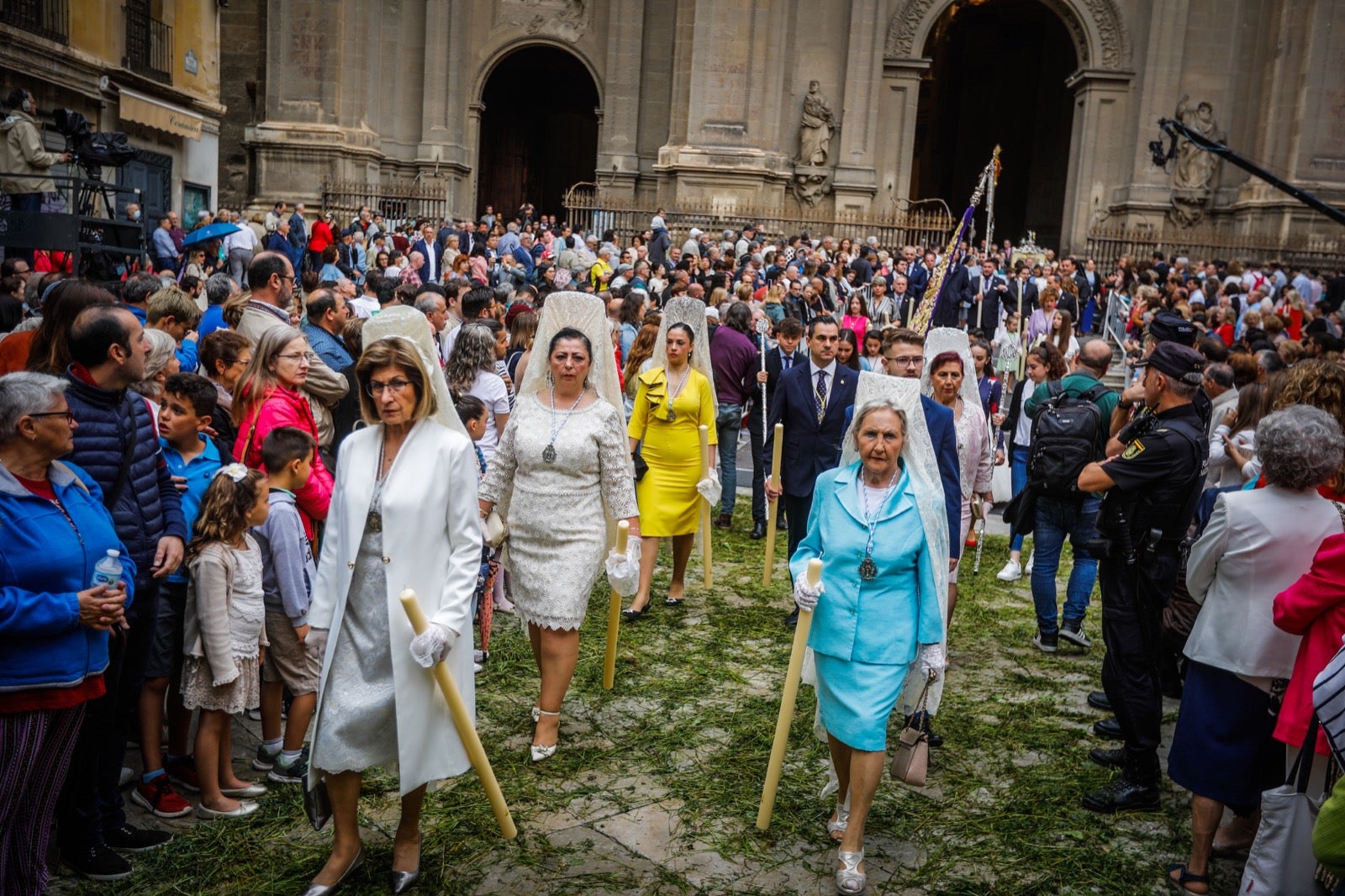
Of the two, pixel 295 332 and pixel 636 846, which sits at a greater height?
pixel 295 332

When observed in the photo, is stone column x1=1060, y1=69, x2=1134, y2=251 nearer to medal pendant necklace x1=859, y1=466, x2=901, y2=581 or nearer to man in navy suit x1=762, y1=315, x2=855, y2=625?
man in navy suit x1=762, y1=315, x2=855, y2=625

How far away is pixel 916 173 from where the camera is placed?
141 ft

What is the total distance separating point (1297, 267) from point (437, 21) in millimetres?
22731

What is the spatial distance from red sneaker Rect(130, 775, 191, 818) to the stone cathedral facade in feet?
80.8

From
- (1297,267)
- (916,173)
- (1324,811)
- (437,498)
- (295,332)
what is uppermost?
(916,173)

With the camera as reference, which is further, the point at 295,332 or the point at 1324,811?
the point at 295,332

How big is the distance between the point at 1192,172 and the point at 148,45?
25010 mm

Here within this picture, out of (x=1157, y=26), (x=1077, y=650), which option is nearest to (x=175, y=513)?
(x=1077, y=650)

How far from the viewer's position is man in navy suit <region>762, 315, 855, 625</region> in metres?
7.86

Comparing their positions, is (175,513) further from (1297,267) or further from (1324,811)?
(1297,267)

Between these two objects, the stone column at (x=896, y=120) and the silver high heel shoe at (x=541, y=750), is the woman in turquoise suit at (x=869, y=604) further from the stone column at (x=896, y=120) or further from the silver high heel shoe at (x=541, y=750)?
the stone column at (x=896, y=120)

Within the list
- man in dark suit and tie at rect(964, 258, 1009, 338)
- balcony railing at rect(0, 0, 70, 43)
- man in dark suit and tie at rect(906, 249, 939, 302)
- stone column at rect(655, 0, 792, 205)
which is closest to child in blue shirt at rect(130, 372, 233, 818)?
balcony railing at rect(0, 0, 70, 43)

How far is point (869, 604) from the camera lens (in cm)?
458

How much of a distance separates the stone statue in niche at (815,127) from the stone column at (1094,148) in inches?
273
